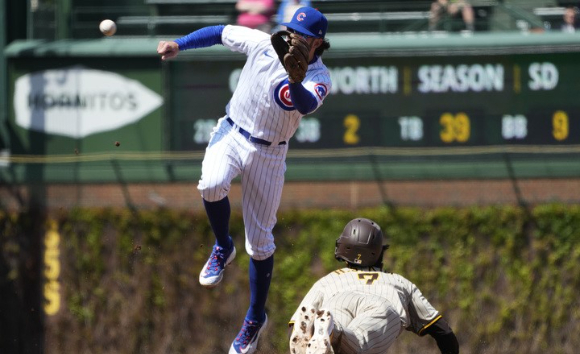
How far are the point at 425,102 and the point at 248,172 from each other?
A: 562 cm

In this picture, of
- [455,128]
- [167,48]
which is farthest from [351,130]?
[167,48]

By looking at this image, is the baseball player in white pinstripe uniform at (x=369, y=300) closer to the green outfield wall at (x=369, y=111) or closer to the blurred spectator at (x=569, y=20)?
the green outfield wall at (x=369, y=111)

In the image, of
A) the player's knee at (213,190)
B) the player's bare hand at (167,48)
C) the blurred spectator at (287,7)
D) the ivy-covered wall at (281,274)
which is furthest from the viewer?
the ivy-covered wall at (281,274)

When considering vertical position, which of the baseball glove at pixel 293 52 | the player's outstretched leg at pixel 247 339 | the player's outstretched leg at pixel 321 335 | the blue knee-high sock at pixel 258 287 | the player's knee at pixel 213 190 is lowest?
the player's outstretched leg at pixel 247 339

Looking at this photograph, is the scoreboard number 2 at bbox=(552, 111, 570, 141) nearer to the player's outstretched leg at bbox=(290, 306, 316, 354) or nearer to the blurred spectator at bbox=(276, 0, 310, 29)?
the blurred spectator at bbox=(276, 0, 310, 29)

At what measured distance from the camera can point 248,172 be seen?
21.4 feet

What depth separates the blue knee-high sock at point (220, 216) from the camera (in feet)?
21.9

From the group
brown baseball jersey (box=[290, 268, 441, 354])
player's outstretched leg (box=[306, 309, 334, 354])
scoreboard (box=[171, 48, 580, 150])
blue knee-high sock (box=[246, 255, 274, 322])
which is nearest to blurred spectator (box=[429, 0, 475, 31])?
scoreboard (box=[171, 48, 580, 150])

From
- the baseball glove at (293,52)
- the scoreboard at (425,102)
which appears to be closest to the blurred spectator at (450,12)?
the scoreboard at (425,102)

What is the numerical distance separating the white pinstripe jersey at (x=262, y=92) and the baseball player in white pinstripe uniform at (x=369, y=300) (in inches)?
28.9

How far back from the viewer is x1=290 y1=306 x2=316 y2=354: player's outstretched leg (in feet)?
17.5

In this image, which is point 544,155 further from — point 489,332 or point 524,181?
point 489,332

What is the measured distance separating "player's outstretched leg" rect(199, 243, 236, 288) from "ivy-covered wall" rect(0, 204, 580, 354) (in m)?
4.50

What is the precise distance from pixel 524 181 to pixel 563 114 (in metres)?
0.84
